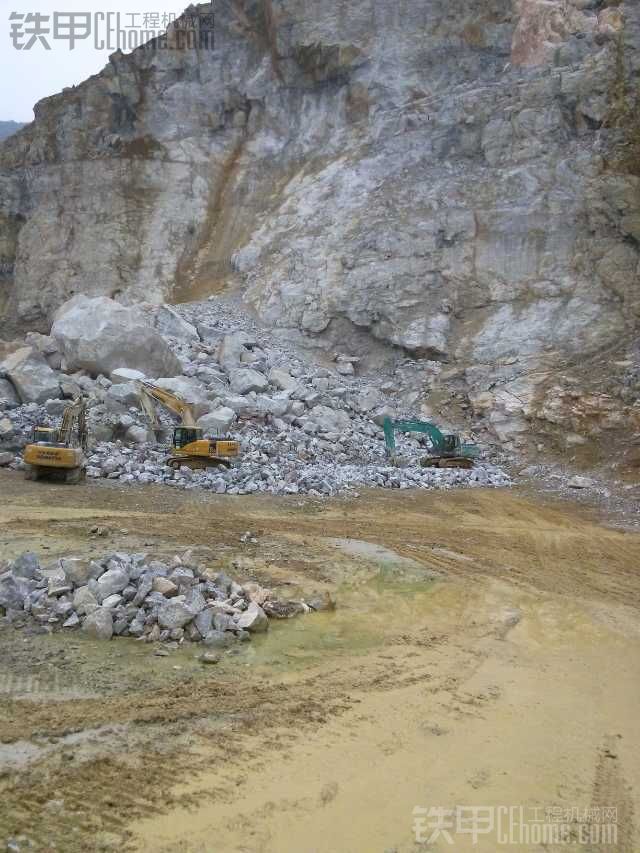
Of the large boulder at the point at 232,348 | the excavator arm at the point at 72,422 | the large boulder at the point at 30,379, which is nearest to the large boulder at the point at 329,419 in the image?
the large boulder at the point at 232,348

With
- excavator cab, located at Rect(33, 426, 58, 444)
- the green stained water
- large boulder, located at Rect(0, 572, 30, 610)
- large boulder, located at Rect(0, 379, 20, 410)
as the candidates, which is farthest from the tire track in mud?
large boulder, located at Rect(0, 379, 20, 410)

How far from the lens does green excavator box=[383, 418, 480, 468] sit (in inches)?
665

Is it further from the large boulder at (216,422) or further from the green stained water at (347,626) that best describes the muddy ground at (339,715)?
the large boulder at (216,422)

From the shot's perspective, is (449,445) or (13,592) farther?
(449,445)

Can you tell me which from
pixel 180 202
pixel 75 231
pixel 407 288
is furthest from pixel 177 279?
pixel 407 288

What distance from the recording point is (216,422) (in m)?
16.1

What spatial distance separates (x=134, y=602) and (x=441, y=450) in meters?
11.8

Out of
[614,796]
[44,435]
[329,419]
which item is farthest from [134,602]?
[329,419]

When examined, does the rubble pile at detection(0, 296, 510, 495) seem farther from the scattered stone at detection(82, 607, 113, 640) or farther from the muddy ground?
the scattered stone at detection(82, 607, 113, 640)

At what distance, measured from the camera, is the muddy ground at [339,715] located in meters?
3.75

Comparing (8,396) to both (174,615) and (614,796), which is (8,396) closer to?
(174,615)

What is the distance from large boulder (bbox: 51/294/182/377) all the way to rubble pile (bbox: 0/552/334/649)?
1112 cm

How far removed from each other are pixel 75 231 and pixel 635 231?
22.9 meters

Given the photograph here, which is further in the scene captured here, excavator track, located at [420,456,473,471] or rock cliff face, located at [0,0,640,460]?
rock cliff face, located at [0,0,640,460]
